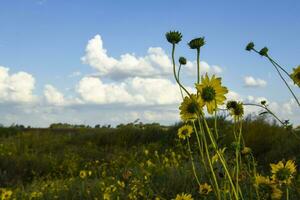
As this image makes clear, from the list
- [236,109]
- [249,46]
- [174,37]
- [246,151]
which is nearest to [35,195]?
[249,46]

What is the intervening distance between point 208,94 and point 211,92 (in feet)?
0.05

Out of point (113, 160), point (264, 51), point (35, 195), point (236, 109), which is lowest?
point (35, 195)

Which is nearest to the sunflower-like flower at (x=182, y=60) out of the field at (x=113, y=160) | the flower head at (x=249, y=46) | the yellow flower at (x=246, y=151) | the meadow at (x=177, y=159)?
the meadow at (x=177, y=159)

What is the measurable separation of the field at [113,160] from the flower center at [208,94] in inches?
111

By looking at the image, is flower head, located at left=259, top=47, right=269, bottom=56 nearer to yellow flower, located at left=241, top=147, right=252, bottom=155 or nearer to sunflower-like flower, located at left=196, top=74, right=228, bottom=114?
yellow flower, located at left=241, top=147, right=252, bottom=155

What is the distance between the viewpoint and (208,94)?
6.32 feet

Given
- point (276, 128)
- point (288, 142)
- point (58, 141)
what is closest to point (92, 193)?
point (288, 142)

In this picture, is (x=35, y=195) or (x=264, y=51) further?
(x=35, y=195)

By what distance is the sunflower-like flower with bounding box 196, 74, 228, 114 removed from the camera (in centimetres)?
193

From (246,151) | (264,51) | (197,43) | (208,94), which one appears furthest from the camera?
(264,51)

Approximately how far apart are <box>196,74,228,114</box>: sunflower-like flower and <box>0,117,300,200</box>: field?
277cm

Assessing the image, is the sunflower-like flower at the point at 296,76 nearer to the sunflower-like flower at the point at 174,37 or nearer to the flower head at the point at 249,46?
the flower head at the point at 249,46

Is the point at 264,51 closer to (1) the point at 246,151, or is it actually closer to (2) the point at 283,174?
(1) the point at 246,151

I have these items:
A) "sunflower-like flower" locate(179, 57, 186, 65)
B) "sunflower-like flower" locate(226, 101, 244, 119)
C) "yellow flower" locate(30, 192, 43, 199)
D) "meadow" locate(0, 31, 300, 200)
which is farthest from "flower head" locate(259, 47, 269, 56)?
"yellow flower" locate(30, 192, 43, 199)
